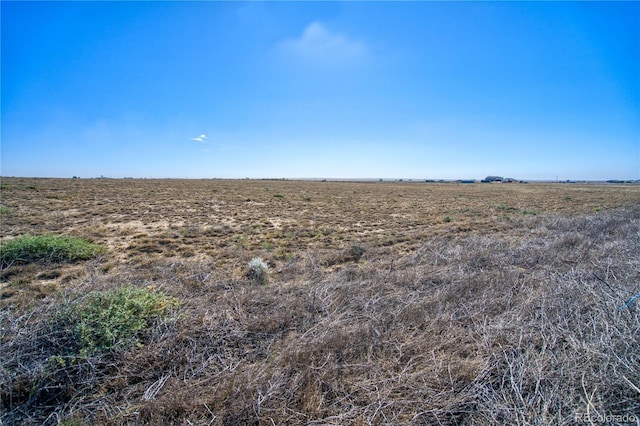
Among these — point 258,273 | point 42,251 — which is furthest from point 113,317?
point 42,251

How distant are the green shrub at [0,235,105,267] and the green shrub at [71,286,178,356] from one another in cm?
432

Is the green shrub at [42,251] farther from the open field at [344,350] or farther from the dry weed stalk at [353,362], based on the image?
the dry weed stalk at [353,362]

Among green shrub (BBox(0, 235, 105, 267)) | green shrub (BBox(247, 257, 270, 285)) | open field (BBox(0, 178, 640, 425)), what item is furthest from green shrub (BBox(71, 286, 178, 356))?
green shrub (BBox(0, 235, 105, 267))

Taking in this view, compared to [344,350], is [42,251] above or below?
above

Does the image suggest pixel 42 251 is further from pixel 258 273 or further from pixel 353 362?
pixel 353 362

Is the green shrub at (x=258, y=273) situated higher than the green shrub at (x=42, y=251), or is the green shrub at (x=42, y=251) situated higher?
the green shrub at (x=42, y=251)

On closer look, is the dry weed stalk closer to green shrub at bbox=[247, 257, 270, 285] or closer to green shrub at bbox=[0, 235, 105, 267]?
green shrub at bbox=[247, 257, 270, 285]

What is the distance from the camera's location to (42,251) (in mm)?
5715

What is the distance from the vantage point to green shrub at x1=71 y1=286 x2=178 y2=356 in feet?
8.08

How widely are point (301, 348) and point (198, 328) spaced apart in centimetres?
125

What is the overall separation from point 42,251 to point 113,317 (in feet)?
17.0

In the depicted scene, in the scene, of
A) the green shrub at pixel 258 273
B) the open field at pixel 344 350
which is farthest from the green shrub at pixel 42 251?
the green shrub at pixel 258 273

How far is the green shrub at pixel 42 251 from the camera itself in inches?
215

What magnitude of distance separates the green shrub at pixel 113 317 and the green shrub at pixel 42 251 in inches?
170
